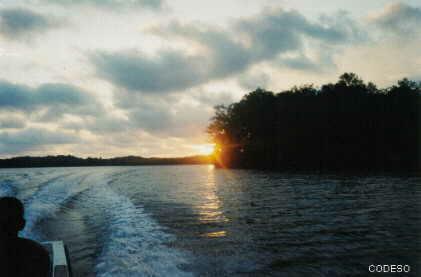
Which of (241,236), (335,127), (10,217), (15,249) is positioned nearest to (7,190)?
(241,236)

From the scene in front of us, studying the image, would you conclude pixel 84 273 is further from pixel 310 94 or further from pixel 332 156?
pixel 310 94

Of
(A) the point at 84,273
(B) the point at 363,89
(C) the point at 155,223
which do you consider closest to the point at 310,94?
(B) the point at 363,89

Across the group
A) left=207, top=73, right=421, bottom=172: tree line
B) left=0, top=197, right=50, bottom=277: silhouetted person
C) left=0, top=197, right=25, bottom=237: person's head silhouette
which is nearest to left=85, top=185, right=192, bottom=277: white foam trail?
Answer: left=0, top=197, right=50, bottom=277: silhouetted person

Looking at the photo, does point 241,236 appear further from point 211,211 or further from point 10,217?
point 10,217

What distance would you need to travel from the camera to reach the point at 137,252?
9.74m

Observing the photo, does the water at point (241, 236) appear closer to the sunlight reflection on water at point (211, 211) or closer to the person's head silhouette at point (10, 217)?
the sunlight reflection on water at point (211, 211)

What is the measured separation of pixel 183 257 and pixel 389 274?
5.10m

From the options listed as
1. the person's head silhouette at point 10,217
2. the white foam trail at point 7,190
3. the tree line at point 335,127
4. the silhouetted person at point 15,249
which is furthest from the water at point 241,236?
the tree line at point 335,127

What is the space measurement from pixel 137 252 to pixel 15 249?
261 inches

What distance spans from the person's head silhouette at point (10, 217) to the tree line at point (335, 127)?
2269 inches

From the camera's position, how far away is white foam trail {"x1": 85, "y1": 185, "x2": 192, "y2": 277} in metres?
8.03

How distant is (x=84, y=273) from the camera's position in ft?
25.8

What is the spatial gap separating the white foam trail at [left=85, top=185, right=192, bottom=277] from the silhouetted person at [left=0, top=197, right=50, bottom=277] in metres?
4.51

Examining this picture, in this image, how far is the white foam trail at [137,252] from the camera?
26.3ft
